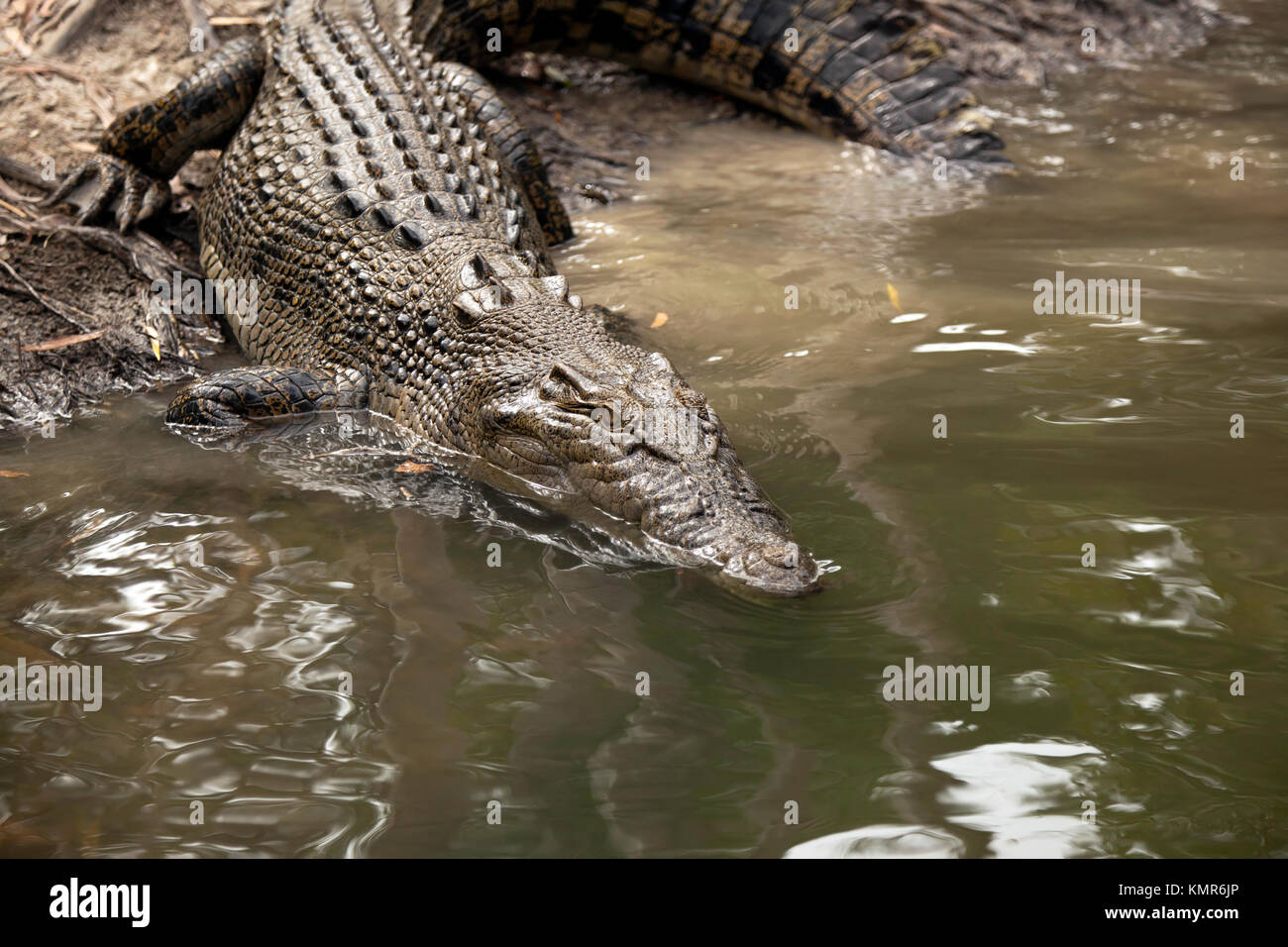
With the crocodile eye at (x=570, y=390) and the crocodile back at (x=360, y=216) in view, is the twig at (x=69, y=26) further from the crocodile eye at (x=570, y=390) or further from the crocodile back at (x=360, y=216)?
the crocodile eye at (x=570, y=390)

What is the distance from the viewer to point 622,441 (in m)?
3.35

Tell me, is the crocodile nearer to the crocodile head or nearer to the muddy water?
the crocodile head

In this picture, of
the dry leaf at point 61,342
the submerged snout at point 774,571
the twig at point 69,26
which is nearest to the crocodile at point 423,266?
the submerged snout at point 774,571

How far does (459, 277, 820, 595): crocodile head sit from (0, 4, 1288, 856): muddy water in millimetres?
148

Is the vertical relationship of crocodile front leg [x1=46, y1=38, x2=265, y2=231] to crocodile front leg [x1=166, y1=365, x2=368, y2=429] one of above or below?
above

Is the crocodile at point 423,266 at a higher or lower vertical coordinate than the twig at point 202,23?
lower

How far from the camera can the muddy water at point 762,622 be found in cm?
221

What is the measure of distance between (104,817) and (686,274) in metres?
3.75

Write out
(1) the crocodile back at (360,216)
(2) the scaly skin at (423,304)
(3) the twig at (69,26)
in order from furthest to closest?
(3) the twig at (69,26) → (1) the crocodile back at (360,216) → (2) the scaly skin at (423,304)

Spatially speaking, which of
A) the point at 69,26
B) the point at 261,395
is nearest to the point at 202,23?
the point at 69,26

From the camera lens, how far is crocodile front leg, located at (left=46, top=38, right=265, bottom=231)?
17.5 ft

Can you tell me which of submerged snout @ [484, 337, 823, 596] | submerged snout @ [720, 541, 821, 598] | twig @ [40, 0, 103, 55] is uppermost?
twig @ [40, 0, 103, 55]

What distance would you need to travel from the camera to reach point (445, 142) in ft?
16.0

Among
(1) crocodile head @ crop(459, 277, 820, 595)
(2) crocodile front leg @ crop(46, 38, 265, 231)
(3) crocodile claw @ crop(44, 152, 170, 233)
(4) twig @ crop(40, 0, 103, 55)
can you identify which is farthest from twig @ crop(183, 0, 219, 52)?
(1) crocodile head @ crop(459, 277, 820, 595)
